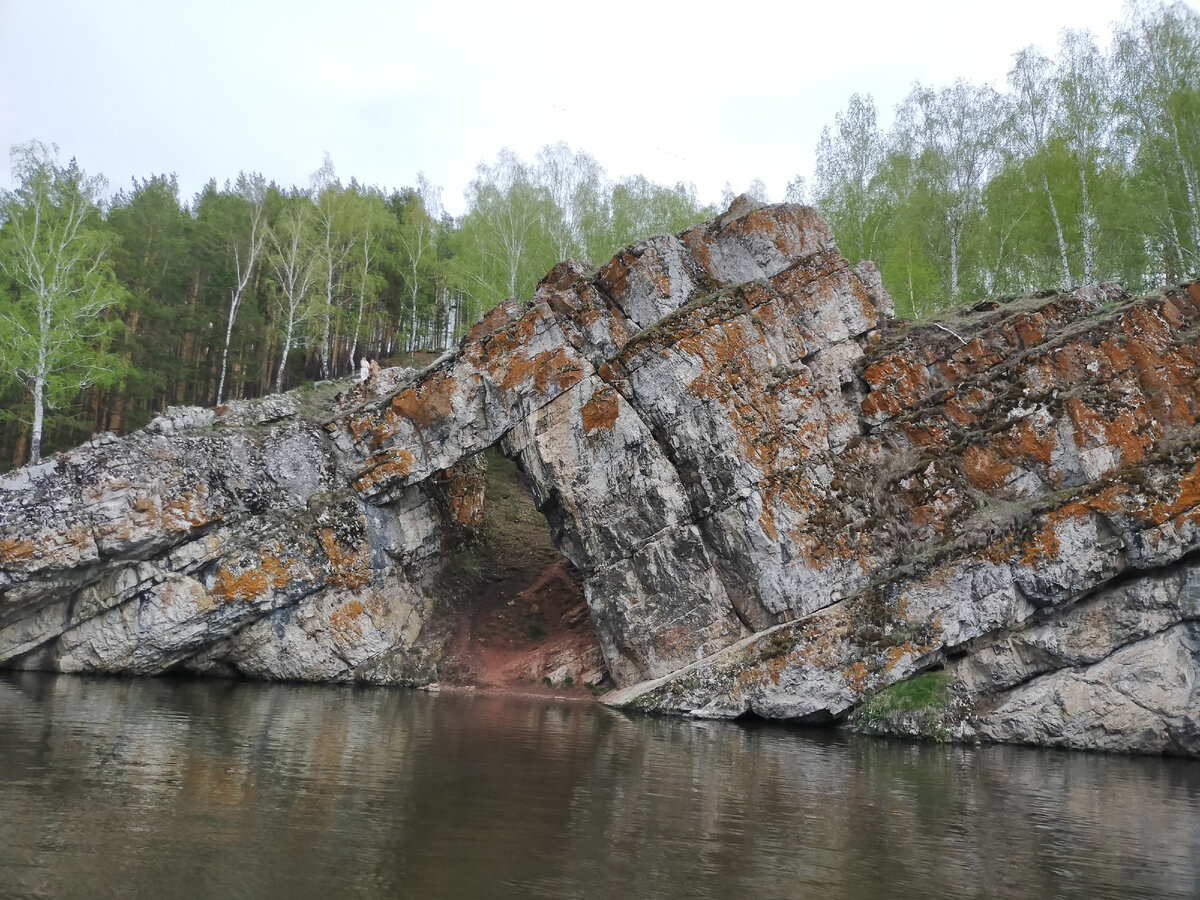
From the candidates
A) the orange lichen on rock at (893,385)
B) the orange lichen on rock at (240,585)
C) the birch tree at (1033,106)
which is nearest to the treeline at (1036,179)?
the birch tree at (1033,106)

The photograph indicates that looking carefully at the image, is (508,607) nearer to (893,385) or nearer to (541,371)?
(541,371)

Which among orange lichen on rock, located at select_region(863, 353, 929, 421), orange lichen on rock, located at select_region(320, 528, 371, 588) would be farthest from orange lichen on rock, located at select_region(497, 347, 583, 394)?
orange lichen on rock, located at select_region(863, 353, 929, 421)

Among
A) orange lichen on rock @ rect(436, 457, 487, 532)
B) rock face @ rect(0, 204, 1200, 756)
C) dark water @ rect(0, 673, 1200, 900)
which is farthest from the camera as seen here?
orange lichen on rock @ rect(436, 457, 487, 532)

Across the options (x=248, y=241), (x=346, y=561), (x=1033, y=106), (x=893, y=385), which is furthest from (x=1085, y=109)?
(x=248, y=241)

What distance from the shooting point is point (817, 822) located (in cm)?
1170

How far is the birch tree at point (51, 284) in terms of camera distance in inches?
1383

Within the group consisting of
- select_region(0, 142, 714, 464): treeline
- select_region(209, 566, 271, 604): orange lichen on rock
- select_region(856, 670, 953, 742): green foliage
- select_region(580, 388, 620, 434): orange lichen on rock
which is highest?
select_region(0, 142, 714, 464): treeline

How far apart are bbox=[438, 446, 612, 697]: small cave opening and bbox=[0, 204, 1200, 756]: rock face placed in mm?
1120

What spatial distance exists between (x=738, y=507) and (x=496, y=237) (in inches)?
1221

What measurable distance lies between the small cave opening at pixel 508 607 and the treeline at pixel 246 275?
1753 cm

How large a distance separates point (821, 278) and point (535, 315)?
11.3 m

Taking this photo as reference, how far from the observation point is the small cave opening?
97.7 ft

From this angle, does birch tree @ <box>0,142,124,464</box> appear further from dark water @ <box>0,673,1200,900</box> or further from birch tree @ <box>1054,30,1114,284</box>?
birch tree @ <box>1054,30,1114,284</box>

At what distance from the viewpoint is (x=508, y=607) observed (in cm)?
3366
